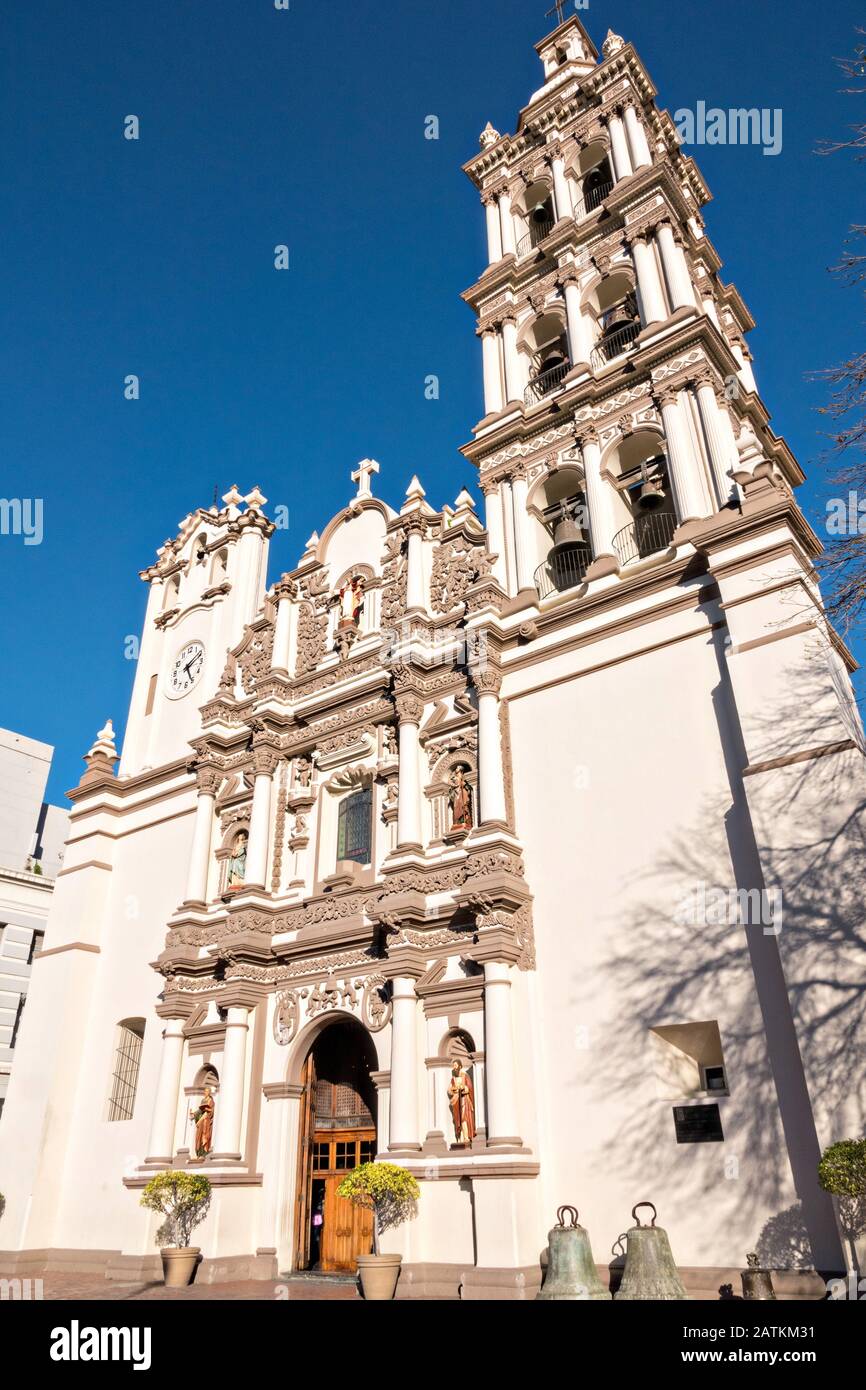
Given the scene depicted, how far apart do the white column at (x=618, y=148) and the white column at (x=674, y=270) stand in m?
2.72

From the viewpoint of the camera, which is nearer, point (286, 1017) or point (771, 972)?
point (771, 972)

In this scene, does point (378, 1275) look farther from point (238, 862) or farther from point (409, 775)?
point (238, 862)

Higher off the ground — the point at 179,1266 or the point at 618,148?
the point at 618,148

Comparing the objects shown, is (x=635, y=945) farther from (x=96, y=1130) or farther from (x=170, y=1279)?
(x=96, y=1130)

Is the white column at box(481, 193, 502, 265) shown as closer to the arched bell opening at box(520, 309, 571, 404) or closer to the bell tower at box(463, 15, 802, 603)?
the bell tower at box(463, 15, 802, 603)

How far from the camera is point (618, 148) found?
77.7 ft

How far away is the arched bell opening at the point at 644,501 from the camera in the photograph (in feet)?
62.6

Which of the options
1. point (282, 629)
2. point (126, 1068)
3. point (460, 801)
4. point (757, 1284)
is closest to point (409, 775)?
point (460, 801)

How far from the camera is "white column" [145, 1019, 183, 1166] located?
18.6m

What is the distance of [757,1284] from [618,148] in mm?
24465

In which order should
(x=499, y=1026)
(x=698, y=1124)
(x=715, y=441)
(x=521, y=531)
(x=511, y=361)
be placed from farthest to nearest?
(x=511, y=361) → (x=521, y=531) → (x=715, y=441) → (x=499, y=1026) → (x=698, y=1124)

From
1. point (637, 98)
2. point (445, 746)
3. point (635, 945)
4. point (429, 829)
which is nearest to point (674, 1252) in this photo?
point (635, 945)

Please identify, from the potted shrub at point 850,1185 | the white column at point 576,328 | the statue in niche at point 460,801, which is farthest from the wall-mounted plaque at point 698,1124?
the white column at point 576,328

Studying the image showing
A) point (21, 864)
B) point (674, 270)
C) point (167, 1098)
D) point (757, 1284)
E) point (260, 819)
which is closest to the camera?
point (757, 1284)
